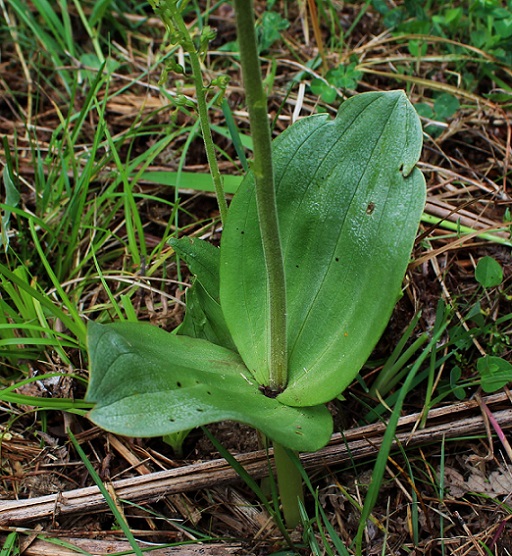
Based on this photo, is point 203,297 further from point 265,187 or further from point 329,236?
point 265,187

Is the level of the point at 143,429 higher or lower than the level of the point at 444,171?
higher

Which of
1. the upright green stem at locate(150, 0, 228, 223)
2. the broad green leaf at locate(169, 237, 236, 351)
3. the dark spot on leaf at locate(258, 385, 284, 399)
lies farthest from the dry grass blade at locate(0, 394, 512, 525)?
the upright green stem at locate(150, 0, 228, 223)

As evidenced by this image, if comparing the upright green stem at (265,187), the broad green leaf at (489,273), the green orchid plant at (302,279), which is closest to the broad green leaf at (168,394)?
the green orchid plant at (302,279)

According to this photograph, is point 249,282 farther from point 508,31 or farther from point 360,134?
point 508,31

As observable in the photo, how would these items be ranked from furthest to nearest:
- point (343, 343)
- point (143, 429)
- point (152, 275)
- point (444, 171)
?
point (444, 171) → point (152, 275) → point (343, 343) → point (143, 429)

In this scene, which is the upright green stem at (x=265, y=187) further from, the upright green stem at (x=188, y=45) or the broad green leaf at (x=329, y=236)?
the upright green stem at (x=188, y=45)

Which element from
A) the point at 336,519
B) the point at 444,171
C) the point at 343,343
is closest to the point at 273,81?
the point at 444,171

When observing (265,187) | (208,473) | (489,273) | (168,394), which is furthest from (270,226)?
(489,273)
